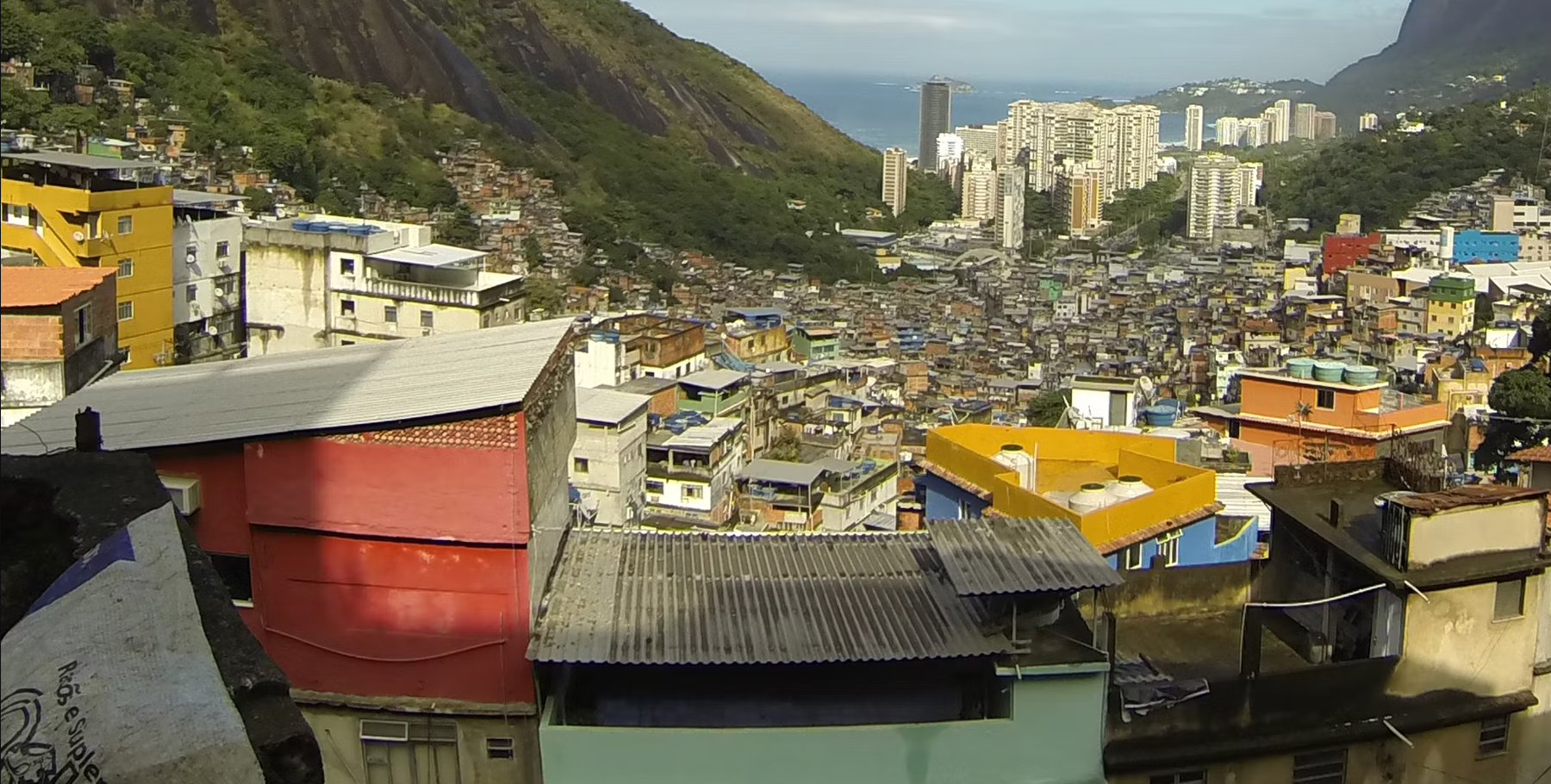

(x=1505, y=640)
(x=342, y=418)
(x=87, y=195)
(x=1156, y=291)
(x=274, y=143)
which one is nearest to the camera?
(x=342, y=418)

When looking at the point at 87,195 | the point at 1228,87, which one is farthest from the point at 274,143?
the point at 1228,87

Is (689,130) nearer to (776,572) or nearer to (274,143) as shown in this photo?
(274,143)

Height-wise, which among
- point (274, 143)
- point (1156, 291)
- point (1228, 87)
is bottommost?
A: point (1156, 291)

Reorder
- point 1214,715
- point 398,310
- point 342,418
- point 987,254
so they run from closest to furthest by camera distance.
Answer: point 342,418 < point 1214,715 < point 398,310 < point 987,254

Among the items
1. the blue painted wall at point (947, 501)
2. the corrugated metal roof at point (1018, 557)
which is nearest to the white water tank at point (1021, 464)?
the blue painted wall at point (947, 501)

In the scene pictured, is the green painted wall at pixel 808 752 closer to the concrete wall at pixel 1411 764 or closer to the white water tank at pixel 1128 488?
the concrete wall at pixel 1411 764

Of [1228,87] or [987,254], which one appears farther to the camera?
[1228,87]

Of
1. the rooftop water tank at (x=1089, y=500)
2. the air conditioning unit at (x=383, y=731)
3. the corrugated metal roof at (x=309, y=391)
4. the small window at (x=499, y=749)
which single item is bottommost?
the small window at (x=499, y=749)

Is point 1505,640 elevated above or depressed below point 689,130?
below

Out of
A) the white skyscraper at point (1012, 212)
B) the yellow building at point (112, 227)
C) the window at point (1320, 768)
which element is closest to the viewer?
the window at point (1320, 768)
